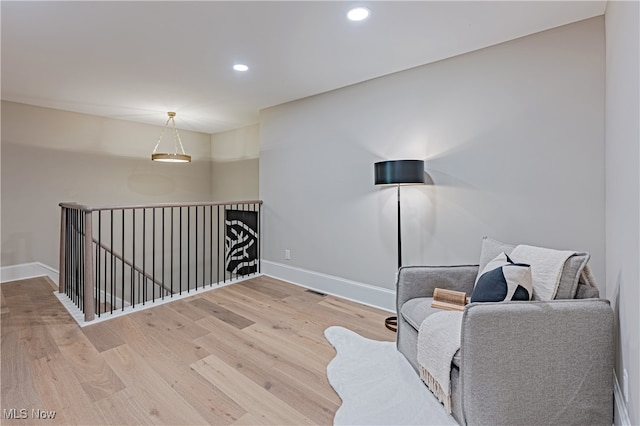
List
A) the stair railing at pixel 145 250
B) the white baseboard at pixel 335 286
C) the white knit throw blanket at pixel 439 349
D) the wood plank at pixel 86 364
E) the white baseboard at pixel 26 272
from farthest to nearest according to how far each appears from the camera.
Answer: the white baseboard at pixel 26 272 < the stair railing at pixel 145 250 < the white baseboard at pixel 335 286 < the wood plank at pixel 86 364 < the white knit throw blanket at pixel 439 349

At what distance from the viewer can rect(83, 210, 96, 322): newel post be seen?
9.44 ft

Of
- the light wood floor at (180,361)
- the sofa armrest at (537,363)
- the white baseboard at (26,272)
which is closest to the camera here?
the sofa armrest at (537,363)

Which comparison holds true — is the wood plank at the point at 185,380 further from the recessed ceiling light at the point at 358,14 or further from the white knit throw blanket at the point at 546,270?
the recessed ceiling light at the point at 358,14

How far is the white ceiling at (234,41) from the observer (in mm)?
2105

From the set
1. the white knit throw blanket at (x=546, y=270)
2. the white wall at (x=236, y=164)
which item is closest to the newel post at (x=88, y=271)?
the white wall at (x=236, y=164)

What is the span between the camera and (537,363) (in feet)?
4.94

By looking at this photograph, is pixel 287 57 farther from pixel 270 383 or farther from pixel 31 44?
pixel 270 383

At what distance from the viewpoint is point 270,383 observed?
2.03 meters

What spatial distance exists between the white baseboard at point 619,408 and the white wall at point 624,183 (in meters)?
0.05

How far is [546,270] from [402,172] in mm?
1261

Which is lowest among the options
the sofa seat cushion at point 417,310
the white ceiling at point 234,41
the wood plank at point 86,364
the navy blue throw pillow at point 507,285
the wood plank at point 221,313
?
the wood plank at point 86,364

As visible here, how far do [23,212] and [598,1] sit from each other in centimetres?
636

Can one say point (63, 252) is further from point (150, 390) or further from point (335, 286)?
point (335, 286)

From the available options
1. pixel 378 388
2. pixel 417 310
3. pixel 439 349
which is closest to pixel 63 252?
pixel 378 388
